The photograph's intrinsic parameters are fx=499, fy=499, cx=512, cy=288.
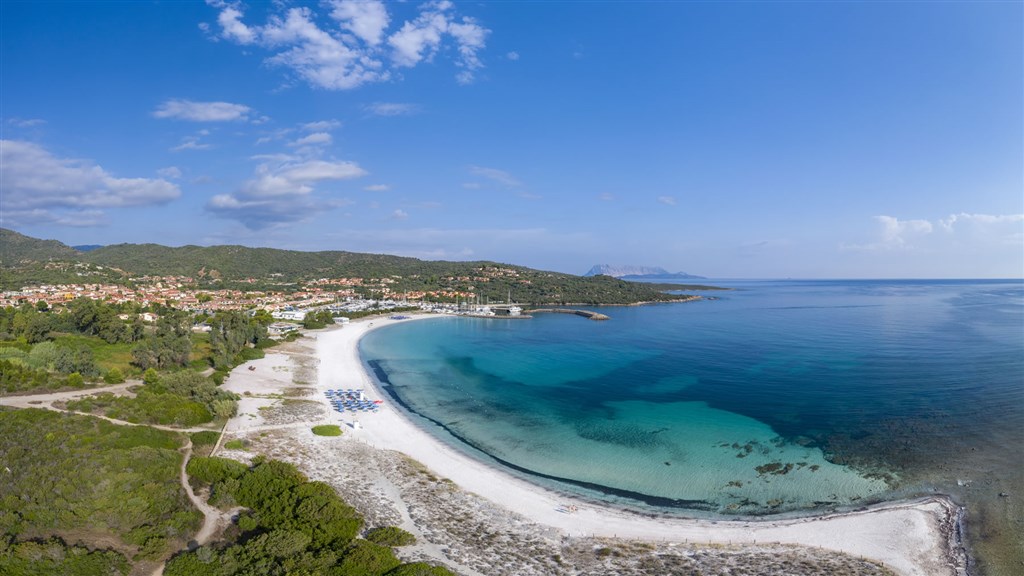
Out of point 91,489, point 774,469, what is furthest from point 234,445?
point 774,469

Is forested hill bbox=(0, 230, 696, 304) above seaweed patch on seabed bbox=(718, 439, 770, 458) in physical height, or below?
above

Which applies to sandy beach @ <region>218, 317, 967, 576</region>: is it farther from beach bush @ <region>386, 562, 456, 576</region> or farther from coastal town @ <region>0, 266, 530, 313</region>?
coastal town @ <region>0, 266, 530, 313</region>

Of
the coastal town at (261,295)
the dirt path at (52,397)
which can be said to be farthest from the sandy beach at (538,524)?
the coastal town at (261,295)

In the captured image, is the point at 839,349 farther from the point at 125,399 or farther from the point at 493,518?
the point at 125,399

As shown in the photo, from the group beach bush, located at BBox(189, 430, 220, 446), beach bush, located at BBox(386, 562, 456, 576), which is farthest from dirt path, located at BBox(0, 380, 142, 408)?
beach bush, located at BBox(386, 562, 456, 576)

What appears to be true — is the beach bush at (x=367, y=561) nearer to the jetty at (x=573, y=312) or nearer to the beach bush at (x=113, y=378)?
the beach bush at (x=113, y=378)

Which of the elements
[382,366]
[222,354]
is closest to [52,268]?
[222,354]
